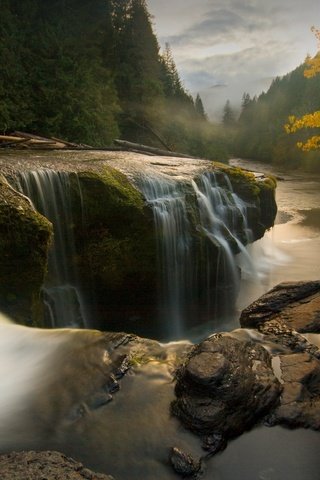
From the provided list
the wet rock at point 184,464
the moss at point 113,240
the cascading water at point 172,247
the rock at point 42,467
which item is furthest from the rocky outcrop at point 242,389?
the cascading water at point 172,247

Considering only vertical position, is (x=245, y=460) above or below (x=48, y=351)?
below

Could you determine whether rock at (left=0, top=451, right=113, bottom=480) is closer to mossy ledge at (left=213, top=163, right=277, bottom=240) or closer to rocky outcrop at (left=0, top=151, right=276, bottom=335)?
rocky outcrop at (left=0, top=151, right=276, bottom=335)

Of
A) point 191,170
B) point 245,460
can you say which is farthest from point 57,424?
point 191,170

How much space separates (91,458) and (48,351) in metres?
1.29

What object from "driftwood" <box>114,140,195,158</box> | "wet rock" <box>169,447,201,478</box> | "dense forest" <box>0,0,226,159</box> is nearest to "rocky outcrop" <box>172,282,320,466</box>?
"wet rock" <box>169,447,201,478</box>

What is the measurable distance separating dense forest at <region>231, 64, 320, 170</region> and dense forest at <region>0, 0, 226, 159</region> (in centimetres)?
3636

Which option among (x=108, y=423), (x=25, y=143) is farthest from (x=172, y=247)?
(x=25, y=143)

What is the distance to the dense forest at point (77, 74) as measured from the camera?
15227mm

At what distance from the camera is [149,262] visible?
26.0 ft

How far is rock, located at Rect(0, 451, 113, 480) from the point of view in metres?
2.16

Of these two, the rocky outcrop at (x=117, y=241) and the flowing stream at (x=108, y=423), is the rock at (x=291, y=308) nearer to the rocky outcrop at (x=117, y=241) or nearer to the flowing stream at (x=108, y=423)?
the flowing stream at (x=108, y=423)

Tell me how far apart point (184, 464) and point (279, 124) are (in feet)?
322

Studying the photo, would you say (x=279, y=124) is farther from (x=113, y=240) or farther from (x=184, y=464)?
(x=184, y=464)

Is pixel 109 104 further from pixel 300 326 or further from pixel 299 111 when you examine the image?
pixel 299 111
